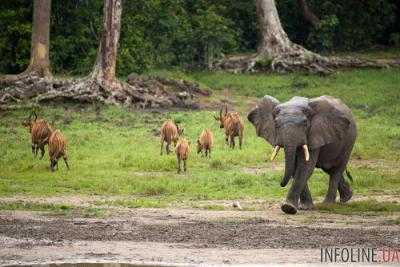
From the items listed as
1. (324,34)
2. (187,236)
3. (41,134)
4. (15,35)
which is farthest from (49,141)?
(324,34)

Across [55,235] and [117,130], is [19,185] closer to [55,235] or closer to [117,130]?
[55,235]

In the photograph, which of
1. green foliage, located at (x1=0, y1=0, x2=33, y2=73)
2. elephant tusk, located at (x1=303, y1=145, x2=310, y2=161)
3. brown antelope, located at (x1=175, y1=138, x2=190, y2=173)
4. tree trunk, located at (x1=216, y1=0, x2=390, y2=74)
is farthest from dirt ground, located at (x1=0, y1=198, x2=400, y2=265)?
tree trunk, located at (x1=216, y1=0, x2=390, y2=74)

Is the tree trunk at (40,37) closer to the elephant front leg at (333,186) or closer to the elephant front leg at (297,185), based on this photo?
the elephant front leg at (333,186)

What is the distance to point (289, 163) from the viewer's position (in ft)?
55.1

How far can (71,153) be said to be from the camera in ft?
81.7

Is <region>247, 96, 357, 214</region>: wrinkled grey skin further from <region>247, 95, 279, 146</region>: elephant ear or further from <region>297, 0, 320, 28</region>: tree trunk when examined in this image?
<region>297, 0, 320, 28</region>: tree trunk

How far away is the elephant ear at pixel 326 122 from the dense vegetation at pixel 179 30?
63.9 feet

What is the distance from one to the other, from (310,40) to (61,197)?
25843 mm

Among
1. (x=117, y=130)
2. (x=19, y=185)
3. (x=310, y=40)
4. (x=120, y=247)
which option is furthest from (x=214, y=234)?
(x=310, y=40)

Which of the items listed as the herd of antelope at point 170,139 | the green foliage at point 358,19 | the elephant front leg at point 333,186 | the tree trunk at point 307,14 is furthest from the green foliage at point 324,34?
the elephant front leg at point 333,186

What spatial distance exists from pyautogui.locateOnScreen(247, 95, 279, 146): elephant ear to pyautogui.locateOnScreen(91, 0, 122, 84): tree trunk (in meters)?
14.9

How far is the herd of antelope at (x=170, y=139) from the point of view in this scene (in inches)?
872

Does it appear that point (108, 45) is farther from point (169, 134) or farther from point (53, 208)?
point (53, 208)

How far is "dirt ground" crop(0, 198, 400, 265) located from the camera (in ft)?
45.8
